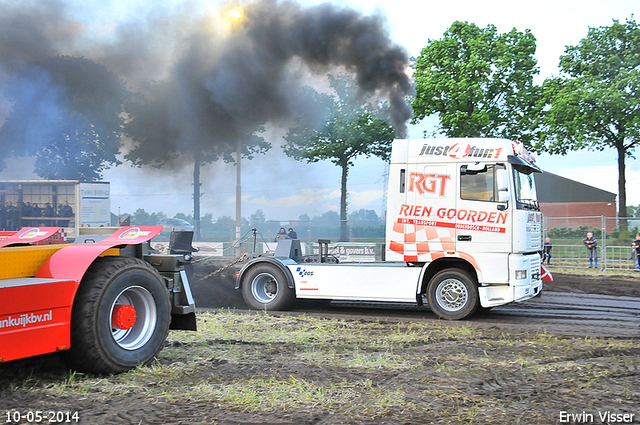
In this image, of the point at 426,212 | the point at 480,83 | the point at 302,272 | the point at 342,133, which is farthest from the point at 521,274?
the point at 480,83

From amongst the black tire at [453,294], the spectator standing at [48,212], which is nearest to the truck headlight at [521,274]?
the black tire at [453,294]

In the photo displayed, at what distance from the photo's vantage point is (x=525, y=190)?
9.23 meters

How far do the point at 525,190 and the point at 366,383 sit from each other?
5664 mm

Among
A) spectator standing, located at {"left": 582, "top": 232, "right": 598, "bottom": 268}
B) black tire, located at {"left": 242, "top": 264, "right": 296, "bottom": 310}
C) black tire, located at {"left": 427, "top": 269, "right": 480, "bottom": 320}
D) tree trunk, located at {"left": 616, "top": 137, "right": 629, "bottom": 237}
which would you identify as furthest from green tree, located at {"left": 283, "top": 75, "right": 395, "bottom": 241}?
tree trunk, located at {"left": 616, "top": 137, "right": 629, "bottom": 237}

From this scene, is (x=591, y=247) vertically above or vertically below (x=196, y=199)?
below

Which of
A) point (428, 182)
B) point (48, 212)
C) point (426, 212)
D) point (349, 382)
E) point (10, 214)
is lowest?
point (349, 382)

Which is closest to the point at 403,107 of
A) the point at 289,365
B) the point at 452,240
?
the point at 452,240

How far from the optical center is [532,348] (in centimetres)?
663

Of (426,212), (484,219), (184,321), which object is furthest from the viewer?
(426,212)

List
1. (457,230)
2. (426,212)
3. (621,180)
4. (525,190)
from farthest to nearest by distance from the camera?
1. (621,180)
2. (525,190)
3. (426,212)
4. (457,230)

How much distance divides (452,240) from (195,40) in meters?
12.1

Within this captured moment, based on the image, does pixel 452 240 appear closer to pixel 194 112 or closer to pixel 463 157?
pixel 463 157

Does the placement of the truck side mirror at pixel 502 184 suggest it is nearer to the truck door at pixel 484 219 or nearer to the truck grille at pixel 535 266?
the truck door at pixel 484 219

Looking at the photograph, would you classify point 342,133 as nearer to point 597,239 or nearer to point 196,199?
point 196,199
